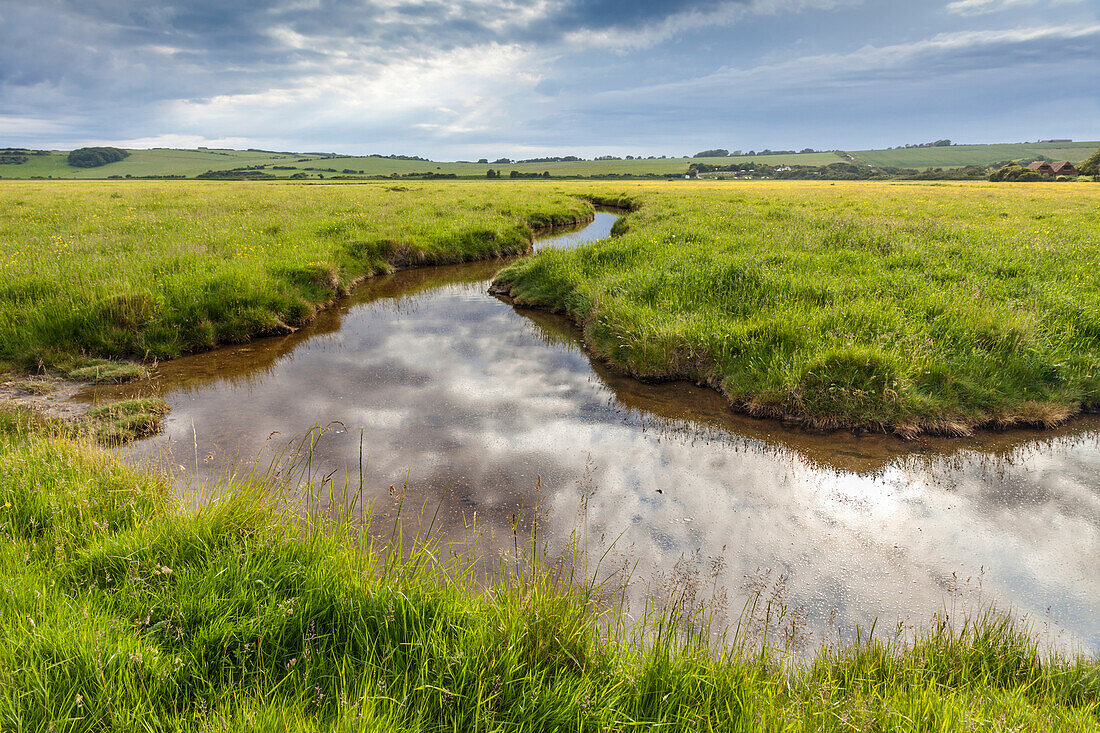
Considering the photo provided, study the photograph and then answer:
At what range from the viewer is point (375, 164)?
493ft

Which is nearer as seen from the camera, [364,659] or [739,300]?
[364,659]

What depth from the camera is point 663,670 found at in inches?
106

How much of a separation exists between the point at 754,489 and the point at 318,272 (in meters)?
12.4

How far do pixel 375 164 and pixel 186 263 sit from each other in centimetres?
15688

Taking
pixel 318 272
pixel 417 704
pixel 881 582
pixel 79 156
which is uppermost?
pixel 79 156

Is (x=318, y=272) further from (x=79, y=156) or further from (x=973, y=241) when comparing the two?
(x=79, y=156)

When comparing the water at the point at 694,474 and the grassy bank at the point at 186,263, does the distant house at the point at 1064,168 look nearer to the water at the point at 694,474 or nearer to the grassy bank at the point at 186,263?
the grassy bank at the point at 186,263

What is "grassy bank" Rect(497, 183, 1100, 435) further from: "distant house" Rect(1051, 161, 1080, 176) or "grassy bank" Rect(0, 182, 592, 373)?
"distant house" Rect(1051, 161, 1080, 176)

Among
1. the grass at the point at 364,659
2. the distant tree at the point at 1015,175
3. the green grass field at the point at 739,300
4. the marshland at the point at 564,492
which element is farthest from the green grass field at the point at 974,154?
the grass at the point at 364,659

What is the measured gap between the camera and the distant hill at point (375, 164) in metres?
112

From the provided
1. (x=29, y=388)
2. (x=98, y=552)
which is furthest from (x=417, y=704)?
(x=29, y=388)

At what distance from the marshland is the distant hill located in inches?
4094

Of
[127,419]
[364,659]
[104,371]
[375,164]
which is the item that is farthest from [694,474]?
[375,164]

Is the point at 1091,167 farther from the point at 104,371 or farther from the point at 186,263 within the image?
the point at 104,371
